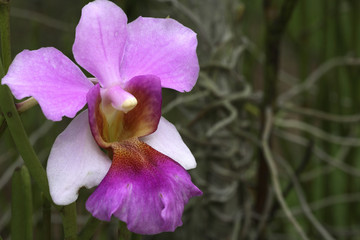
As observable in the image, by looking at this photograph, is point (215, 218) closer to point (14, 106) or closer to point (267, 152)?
point (267, 152)

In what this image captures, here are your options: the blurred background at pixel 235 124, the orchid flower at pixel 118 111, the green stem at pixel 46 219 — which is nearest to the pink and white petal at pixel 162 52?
the orchid flower at pixel 118 111

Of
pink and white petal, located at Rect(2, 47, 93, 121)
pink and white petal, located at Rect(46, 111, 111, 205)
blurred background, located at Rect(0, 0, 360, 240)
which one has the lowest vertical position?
blurred background, located at Rect(0, 0, 360, 240)

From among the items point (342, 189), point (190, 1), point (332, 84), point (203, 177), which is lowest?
point (342, 189)

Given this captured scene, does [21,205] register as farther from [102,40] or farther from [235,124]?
[235,124]

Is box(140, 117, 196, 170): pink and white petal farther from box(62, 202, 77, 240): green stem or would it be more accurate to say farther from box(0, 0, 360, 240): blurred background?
box(0, 0, 360, 240): blurred background

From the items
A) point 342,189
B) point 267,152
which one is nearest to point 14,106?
point 267,152

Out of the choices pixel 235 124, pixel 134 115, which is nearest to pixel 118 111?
pixel 134 115

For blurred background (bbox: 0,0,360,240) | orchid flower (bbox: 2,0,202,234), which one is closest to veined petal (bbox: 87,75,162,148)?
orchid flower (bbox: 2,0,202,234)
